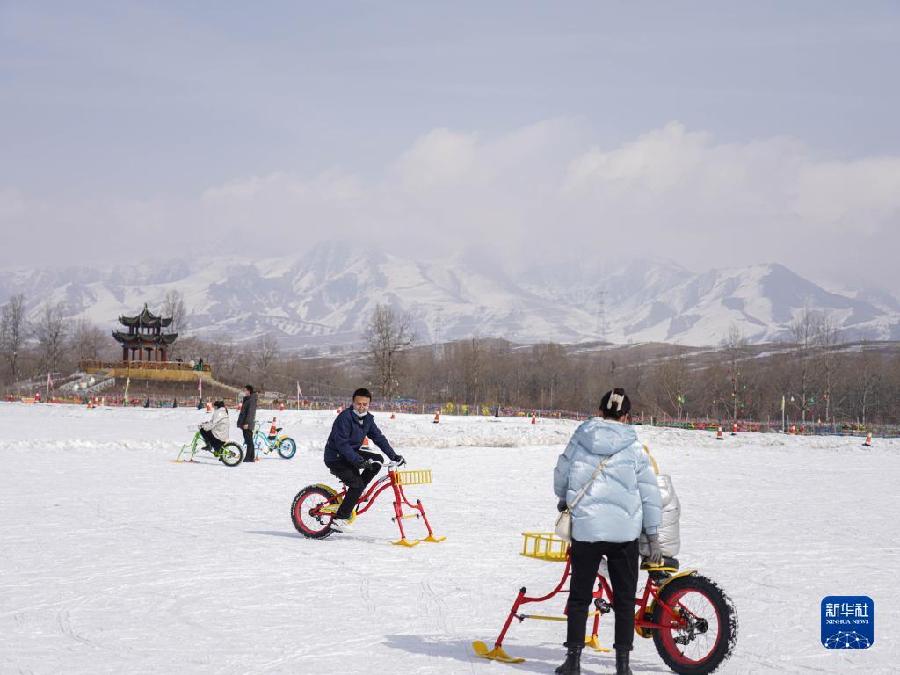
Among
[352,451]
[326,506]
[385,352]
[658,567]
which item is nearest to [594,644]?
[658,567]

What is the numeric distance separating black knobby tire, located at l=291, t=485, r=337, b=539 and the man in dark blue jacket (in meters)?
0.25

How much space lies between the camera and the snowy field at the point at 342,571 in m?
7.07

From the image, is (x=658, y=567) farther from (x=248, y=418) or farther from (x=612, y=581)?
(x=248, y=418)

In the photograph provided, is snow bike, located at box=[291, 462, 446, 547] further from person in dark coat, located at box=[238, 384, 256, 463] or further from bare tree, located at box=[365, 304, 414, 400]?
bare tree, located at box=[365, 304, 414, 400]

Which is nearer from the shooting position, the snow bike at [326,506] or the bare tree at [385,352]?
the snow bike at [326,506]

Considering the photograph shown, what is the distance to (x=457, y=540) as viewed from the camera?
12.6 metres

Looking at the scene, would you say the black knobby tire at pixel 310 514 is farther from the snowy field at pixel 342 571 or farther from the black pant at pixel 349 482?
the black pant at pixel 349 482

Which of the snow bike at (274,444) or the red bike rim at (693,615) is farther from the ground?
the snow bike at (274,444)

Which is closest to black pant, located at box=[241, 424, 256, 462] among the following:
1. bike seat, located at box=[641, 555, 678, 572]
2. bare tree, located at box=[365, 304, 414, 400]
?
bike seat, located at box=[641, 555, 678, 572]

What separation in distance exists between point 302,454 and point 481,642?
21285 millimetres

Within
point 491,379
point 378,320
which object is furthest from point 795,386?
point 378,320

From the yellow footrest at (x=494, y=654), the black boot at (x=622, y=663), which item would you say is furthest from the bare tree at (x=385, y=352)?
the black boot at (x=622, y=663)

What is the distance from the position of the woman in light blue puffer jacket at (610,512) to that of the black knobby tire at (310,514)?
21.7ft

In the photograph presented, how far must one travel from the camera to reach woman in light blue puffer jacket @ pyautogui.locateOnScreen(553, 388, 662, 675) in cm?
622
